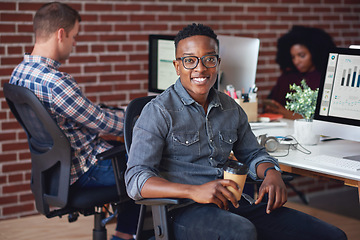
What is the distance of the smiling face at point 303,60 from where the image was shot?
4.07m

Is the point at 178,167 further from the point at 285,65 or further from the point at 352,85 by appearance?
the point at 285,65

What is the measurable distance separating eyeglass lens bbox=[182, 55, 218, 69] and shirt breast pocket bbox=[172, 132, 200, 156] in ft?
0.84

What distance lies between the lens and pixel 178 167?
75.0 inches

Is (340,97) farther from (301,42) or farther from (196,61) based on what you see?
(301,42)

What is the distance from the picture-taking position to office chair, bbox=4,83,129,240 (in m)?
2.34

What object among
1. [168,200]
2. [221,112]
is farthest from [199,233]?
[221,112]

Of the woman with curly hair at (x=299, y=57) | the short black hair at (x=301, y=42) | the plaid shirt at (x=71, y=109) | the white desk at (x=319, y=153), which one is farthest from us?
the short black hair at (x=301, y=42)

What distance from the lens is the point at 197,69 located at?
1916 millimetres

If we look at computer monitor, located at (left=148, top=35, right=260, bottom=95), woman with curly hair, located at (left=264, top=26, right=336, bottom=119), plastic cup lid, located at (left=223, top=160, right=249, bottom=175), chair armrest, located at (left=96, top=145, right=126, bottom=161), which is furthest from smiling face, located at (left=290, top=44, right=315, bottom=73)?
plastic cup lid, located at (left=223, top=160, right=249, bottom=175)

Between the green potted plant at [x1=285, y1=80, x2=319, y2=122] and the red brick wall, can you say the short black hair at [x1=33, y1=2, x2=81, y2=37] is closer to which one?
the red brick wall

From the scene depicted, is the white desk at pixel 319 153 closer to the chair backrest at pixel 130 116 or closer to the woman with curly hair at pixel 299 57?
the chair backrest at pixel 130 116

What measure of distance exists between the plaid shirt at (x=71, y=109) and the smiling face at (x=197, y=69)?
0.71 meters

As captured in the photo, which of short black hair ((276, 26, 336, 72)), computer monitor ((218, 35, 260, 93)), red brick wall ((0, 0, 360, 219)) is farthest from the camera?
short black hair ((276, 26, 336, 72))

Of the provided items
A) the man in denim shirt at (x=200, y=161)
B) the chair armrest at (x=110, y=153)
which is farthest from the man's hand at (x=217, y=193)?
the chair armrest at (x=110, y=153)
